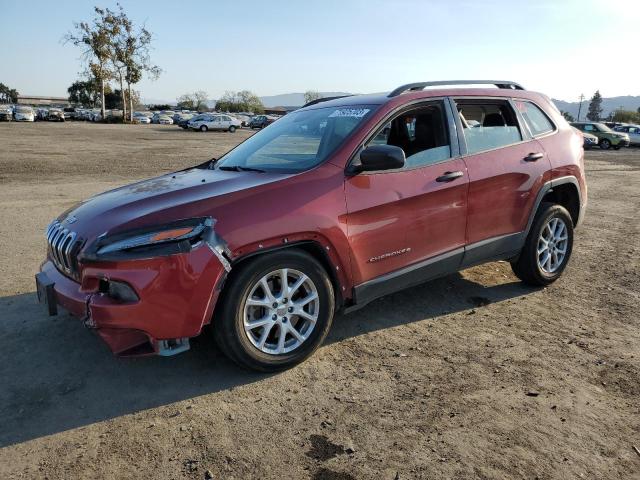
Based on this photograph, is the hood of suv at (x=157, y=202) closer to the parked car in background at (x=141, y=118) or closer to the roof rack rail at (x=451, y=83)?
the roof rack rail at (x=451, y=83)

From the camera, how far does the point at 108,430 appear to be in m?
2.87

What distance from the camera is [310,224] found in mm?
3352

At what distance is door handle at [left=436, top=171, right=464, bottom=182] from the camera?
13.3ft

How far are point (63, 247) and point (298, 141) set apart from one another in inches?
76.0

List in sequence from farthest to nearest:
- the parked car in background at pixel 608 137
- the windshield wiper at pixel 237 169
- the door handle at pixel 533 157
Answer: the parked car in background at pixel 608 137
the door handle at pixel 533 157
the windshield wiper at pixel 237 169

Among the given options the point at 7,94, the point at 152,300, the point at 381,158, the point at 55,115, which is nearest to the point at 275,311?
the point at 152,300

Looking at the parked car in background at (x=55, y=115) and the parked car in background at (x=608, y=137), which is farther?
the parked car in background at (x=55, y=115)

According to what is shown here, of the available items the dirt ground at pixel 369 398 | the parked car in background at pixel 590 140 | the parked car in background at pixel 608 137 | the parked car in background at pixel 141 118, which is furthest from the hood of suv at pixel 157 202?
the parked car in background at pixel 141 118

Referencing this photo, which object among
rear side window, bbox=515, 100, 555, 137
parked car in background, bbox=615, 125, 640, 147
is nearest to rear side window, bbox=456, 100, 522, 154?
rear side window, bbox=515, 100, 555, 137

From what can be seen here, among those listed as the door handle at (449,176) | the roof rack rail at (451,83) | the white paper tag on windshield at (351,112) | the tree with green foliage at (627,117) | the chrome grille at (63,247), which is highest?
the tree with green foliage at (627,117)

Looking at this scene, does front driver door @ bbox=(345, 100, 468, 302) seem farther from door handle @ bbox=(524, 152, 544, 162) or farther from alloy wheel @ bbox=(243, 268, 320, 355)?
door handle @ bbox=(524, 152, 544, 162)

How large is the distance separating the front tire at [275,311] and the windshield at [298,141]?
0.77 metres

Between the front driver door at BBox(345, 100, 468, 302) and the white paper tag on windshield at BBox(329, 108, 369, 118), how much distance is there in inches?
8.0

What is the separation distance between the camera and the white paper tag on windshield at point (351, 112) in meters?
3.98
